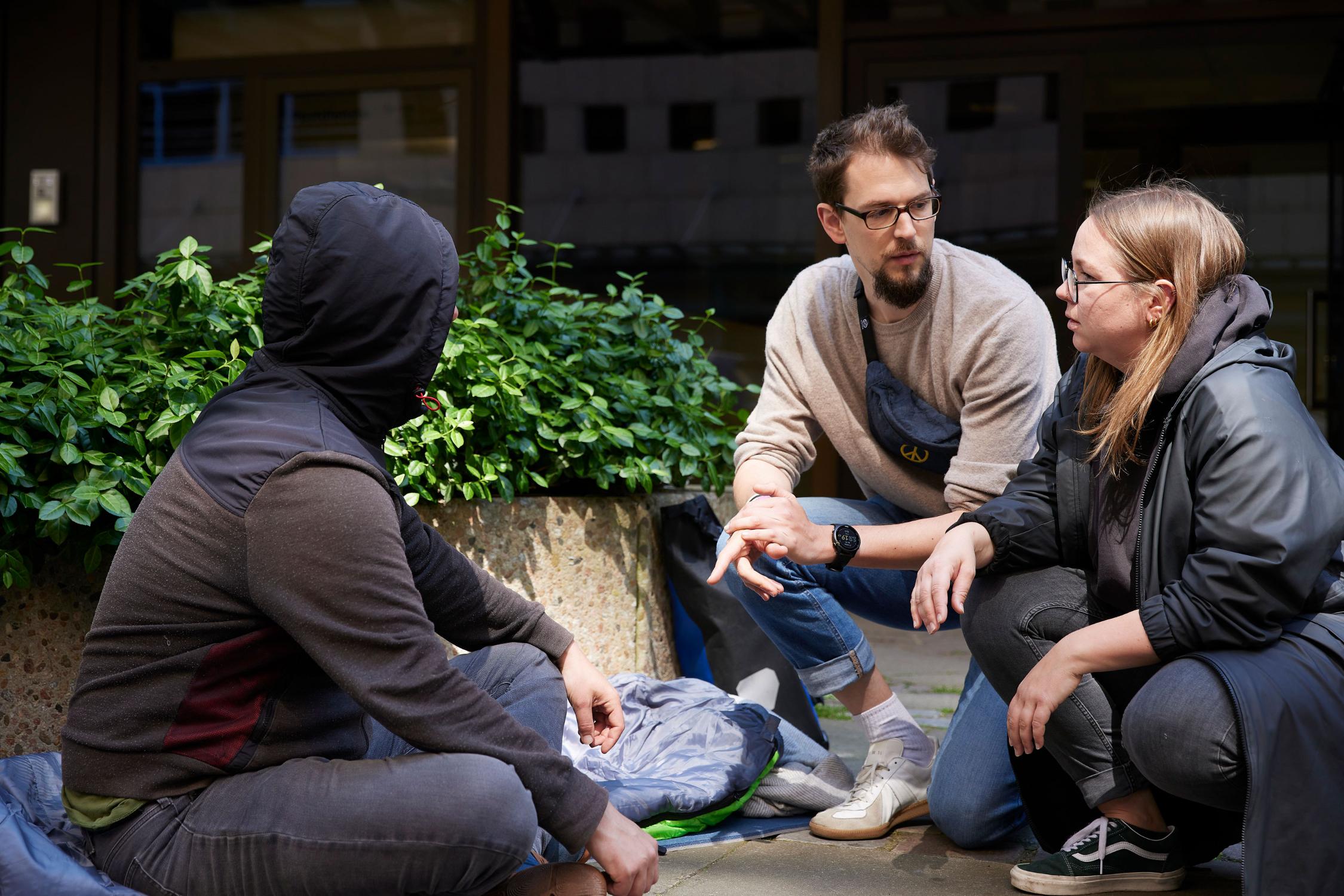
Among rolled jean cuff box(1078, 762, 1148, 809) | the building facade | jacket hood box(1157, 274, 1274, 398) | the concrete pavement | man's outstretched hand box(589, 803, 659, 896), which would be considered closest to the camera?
man's outstretched hand box(589, 803, 659, 896)

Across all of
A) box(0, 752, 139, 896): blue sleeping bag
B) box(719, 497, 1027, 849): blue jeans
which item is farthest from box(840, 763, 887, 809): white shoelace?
box(0, 752, 139, 896): blue sleeping bag

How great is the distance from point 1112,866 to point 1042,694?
1.31 ft

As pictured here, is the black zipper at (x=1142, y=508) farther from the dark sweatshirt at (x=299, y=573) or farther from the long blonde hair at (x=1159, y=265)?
the dark sweatshirt at (x=299, y=573)

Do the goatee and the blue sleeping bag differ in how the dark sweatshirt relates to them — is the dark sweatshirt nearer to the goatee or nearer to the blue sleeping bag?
the blue sleeping bag

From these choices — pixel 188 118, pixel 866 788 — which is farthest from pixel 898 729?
pixel 188 118

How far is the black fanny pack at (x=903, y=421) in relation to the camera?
118 inches

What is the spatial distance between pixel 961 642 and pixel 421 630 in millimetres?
3856

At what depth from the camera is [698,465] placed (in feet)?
12.4

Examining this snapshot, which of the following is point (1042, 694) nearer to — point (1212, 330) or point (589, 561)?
point (1212, 330)

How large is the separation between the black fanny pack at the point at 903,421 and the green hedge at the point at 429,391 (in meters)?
0.69

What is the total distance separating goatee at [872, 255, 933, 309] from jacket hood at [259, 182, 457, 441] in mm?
1349

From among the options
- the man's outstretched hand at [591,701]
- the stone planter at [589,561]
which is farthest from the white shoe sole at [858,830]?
the stone planter at [589,561]

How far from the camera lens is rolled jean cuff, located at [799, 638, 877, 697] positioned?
2.93 meters

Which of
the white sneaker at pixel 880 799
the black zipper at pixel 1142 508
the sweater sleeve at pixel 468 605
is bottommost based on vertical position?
the white sneaker at pixel 880 799
